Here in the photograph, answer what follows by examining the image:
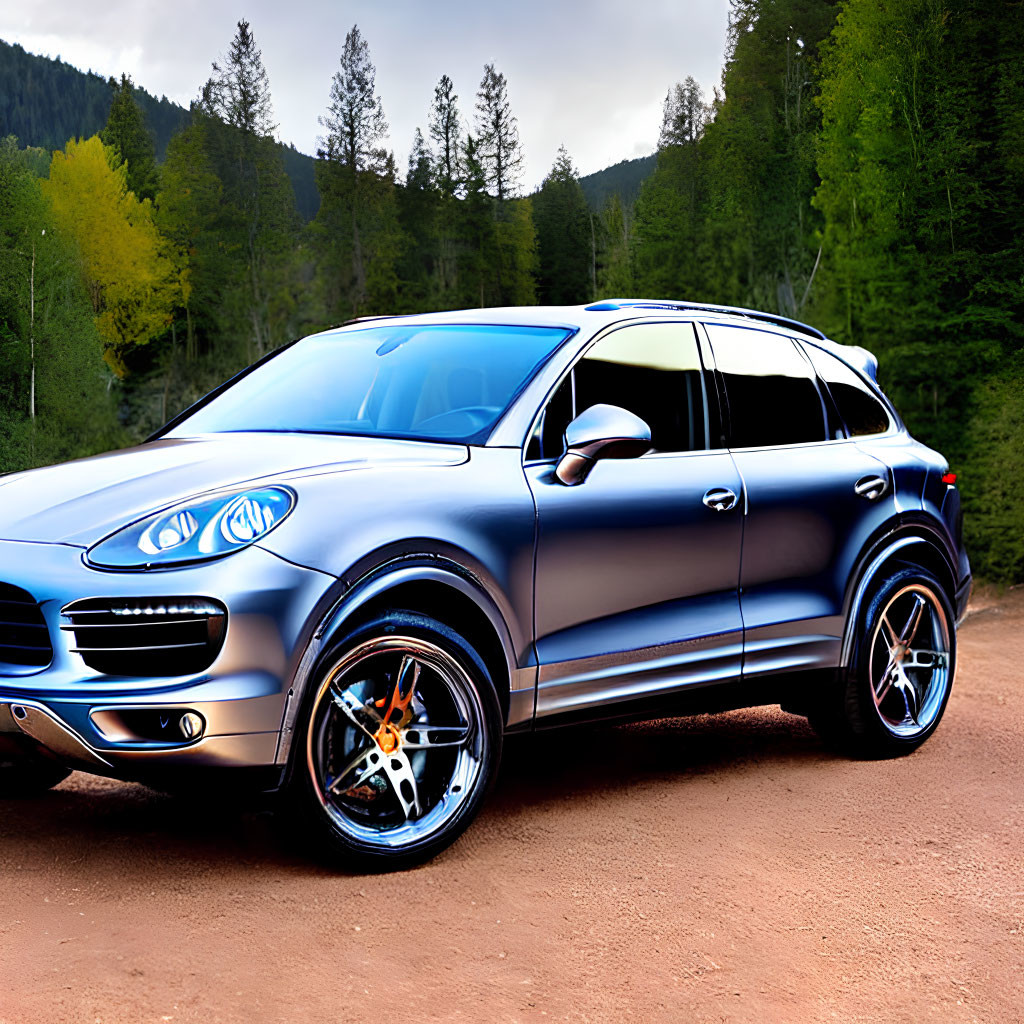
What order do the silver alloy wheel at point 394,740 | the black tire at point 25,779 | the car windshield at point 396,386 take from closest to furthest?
the silver alloy wheel at point 394,740, the car windshield at point 396,386, the black tire at point 25,779

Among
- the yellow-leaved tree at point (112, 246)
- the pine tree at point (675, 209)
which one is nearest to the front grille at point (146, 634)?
the pine tree at point (675, 209)

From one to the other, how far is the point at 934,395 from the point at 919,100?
840cm

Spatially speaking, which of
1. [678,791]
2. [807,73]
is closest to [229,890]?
[678,791]

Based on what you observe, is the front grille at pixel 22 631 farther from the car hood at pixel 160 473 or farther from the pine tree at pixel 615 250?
the pine tree at pixel 615 250

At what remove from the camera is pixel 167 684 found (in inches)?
151

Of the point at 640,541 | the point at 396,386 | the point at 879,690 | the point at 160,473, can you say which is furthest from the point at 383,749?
the point at 879,690

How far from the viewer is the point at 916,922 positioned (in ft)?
13.4

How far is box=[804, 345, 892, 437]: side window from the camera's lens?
623 centimetres

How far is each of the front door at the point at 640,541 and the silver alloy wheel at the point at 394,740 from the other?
1.28ft

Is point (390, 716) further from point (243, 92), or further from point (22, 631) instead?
point (243, 92)

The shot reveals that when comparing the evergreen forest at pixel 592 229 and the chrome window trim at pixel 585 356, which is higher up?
the evergreen forest at pixel 592 229

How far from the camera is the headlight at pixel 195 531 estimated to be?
3.91 m

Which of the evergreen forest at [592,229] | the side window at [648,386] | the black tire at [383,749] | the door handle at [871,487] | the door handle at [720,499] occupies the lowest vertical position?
the black tire at [383,749]

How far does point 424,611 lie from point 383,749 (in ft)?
1.49
